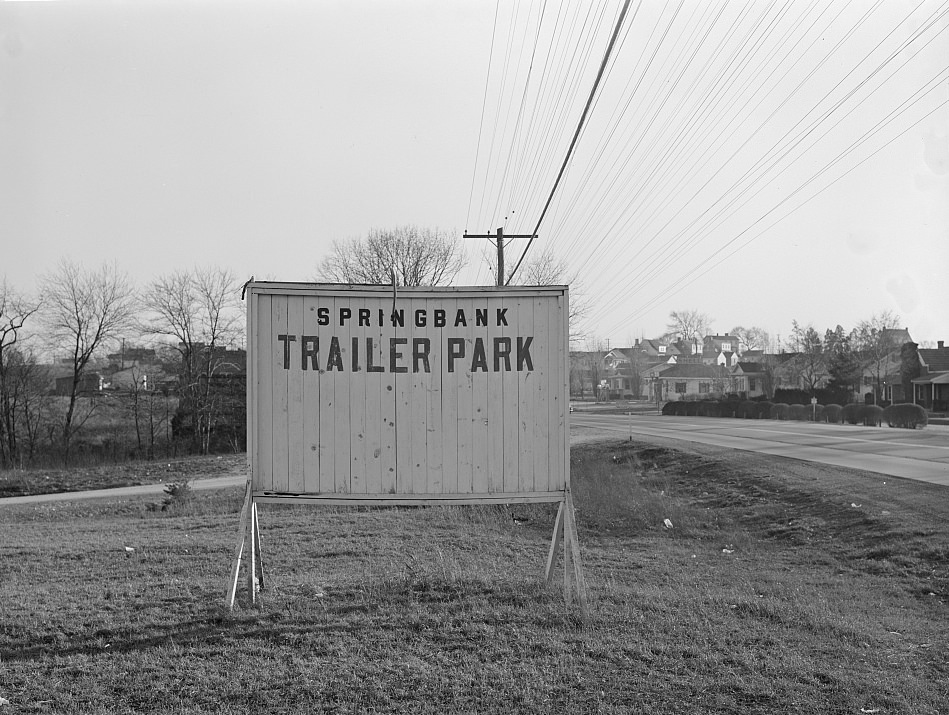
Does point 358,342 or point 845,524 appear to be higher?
point 358,342

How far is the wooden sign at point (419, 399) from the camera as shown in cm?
654

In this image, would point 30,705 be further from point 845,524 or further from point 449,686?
point 845,524

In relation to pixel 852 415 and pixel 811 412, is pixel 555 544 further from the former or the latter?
pixel 811 412

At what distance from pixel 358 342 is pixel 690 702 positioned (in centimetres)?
378

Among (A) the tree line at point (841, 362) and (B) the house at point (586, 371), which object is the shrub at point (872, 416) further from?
(B) the house at point (586, 371)

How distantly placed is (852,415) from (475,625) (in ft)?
114

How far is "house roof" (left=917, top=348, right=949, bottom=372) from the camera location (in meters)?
54.0

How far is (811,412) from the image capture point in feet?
134

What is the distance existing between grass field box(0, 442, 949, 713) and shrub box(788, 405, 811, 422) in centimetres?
3144

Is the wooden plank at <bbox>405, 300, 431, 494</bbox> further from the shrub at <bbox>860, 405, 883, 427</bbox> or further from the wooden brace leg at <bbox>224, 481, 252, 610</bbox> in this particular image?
the shrub at <bbox>860, 405, 883, 427</bbox>

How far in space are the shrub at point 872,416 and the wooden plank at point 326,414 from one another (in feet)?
106

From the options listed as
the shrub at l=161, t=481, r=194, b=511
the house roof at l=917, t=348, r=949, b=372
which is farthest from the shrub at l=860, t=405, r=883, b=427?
the shrub at l=161, t=481, r=194, b=511

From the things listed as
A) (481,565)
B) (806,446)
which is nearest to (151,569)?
(481,565)

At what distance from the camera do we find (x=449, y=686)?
4484 mm
